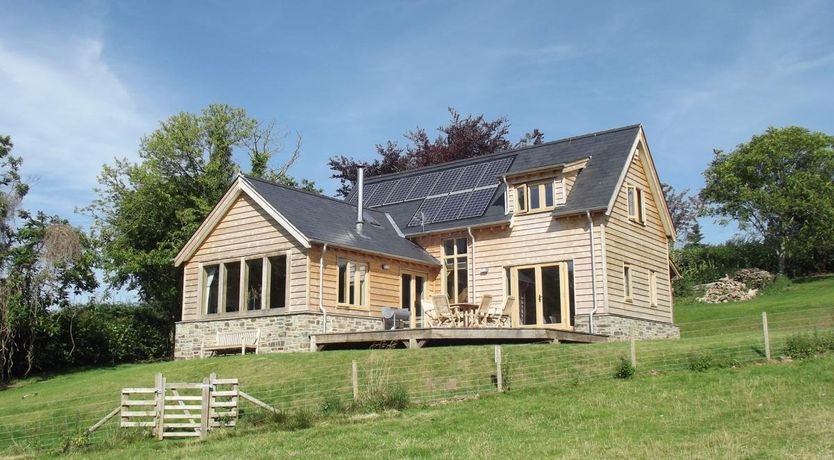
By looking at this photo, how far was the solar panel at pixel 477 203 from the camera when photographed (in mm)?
27000

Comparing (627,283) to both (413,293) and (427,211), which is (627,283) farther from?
(427,211)

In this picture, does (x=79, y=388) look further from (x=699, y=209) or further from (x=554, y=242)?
(x=699, y=209)

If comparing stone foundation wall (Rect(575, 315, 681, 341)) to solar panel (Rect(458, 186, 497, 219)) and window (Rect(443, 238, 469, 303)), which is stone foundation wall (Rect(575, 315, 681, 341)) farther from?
solar panel (Rect(458, 186, 497, 219))

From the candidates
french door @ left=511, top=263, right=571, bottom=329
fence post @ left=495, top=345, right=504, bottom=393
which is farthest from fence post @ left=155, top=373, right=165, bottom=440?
french door @ left=511, top=263, right=571, bottom=329

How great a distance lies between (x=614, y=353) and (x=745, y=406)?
551 cm

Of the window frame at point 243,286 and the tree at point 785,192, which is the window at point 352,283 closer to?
the window frame at point 243,286

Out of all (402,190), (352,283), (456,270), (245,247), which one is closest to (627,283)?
(456,270)

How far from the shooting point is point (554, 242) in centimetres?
2473

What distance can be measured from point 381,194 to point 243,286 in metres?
8.86

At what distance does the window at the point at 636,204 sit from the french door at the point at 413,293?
22.0 feet

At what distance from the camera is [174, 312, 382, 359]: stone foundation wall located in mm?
23266

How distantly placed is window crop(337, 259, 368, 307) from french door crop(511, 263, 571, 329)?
439cm

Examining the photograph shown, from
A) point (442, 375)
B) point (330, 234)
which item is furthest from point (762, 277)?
point (442, 375)

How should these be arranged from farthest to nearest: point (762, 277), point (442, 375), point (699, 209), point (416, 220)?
1. point (699, 209)
2. point (762, 277)
3. point (416, 220)
4. point (442, 375)
